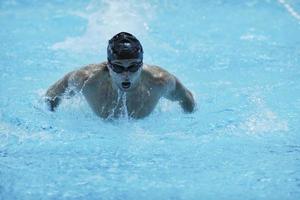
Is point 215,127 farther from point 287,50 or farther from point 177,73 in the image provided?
point 287,50

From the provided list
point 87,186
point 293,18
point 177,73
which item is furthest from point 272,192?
point 293,18

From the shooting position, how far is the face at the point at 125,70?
4180mm

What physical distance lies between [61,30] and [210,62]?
230 cm

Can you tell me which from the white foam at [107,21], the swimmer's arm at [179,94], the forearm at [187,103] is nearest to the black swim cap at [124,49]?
the swimmer's arm at [179,94]

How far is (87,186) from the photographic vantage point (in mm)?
3787

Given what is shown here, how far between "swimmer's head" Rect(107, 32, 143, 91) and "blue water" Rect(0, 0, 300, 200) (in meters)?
0.60

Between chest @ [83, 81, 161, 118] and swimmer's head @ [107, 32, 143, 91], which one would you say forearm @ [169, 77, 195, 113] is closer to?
chest @ [83, 81, 161, 118]

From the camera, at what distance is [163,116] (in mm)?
4949

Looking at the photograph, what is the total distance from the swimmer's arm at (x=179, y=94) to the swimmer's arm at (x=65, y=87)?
748 mm

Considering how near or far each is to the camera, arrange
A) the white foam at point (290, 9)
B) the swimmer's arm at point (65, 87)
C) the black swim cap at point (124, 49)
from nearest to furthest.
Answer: the black swim cap at point (124, 49), the swimmer's arm at point (65, 87), the white foam at point (290, 9)

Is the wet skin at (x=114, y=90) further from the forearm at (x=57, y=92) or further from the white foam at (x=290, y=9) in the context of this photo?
the white foam at (x=290, y=9)

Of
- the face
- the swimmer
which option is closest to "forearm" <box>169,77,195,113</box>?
the swimmer

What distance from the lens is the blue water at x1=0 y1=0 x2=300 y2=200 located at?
12.7ft

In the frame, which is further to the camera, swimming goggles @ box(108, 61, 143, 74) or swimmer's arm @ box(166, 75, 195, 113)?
swimmer's arm @ box(166, 75, 195, 113)
